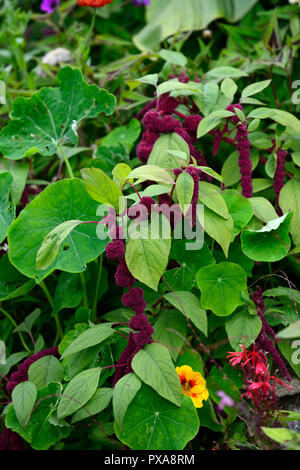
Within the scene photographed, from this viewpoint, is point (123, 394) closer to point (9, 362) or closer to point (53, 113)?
point (9, 362)

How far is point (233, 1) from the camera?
1938mm

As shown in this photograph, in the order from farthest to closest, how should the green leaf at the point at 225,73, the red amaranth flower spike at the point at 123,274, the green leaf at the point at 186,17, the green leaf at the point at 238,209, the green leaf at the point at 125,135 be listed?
the green leaf at the point at 186,17
the green leaf at the point at 125,135
the green leaf at the point at 225,73
the green leaf at the point at 238,209
the red amaranth flower spike at the point at 123,274

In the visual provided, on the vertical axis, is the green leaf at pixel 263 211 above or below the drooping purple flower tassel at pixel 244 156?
below

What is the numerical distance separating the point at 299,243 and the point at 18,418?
0.72m

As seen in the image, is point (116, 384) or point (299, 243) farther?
point (299, 243)

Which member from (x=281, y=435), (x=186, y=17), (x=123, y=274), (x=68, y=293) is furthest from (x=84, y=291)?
(x=186, y=17)

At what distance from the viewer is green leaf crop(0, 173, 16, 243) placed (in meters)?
1.18

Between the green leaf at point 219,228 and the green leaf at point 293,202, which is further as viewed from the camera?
the green leaf at point 293,202

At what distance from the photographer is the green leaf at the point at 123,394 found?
91cm

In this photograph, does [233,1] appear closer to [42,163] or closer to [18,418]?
[42,163]

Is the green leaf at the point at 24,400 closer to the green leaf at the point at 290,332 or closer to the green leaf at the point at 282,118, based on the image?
the green leaf at the point at 290,332

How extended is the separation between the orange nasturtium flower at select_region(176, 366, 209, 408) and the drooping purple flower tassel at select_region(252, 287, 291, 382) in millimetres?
144

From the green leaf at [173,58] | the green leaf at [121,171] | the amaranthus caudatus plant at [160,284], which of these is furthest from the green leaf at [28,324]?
the green leaf at [173,58]
